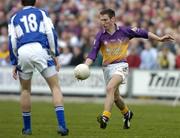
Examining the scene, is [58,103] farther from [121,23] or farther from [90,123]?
[121,23]

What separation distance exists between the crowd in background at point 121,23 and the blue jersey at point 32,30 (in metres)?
13.7

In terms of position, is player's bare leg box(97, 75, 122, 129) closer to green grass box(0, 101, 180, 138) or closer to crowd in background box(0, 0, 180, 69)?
green grass box(0, 101, 180, 138)

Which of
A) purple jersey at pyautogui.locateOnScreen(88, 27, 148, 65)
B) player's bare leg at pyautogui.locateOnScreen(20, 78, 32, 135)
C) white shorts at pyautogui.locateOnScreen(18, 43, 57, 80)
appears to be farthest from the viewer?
purple jersey at pyautogui.locateOnScreen(88, 27, 148, 65)

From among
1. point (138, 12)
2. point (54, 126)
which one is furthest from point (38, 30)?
point (138, 12)

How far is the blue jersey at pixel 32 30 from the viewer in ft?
42.1

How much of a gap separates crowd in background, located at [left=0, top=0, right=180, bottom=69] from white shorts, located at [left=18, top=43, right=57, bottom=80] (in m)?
13.6

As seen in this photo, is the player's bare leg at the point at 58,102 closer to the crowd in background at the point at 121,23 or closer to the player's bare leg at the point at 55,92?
the player's bare leg at the point at 55,92

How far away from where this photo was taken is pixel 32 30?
42.2ft

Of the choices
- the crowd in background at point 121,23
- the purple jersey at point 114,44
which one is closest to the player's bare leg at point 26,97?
the purple jersey at point 114,44

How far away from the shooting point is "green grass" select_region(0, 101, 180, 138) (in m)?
13.7

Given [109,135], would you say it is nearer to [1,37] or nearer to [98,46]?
[98,46]

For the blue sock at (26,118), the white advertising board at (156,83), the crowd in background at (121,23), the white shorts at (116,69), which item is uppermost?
the white shorts at (116,69)

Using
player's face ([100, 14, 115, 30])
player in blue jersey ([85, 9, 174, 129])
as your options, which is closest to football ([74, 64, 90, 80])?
player in blue jersey ([85, 9, 174, 129])

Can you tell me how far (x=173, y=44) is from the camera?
27.1 meters
